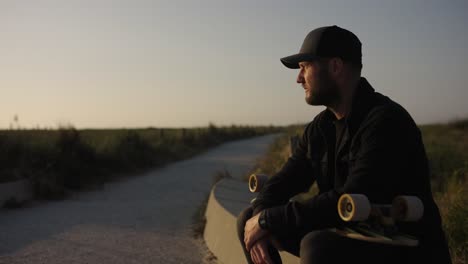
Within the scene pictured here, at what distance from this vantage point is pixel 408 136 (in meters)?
2.14

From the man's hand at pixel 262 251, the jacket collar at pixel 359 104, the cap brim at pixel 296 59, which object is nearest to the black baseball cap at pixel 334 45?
the cap brim at pixel 296 59

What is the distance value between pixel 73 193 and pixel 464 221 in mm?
7167

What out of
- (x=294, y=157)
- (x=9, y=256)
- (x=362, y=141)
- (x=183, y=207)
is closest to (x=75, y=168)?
(x=183, y=207)

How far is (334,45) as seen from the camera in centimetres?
244

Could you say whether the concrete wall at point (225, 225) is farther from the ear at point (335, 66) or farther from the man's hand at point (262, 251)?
the ear at point (335, 66)

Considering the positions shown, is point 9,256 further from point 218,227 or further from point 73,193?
point 73,193

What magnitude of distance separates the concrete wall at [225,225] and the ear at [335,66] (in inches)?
52.7

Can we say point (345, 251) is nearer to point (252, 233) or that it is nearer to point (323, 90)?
point (252, 233)

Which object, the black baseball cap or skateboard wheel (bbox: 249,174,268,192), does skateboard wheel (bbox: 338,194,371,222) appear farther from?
skateboard wheel (bbox: 249,174,268,192)

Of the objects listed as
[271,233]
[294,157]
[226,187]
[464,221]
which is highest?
[294,157]

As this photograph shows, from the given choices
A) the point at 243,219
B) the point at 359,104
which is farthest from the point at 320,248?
the point at 243,219

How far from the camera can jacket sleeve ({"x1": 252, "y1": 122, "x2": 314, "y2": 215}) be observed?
9.23ft

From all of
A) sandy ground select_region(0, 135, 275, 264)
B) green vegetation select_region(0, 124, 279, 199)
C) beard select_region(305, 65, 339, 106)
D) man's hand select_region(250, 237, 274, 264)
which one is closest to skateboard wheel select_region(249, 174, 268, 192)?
man's hand select_region(250, 237, 274, 264)

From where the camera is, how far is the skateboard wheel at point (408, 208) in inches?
71.7
